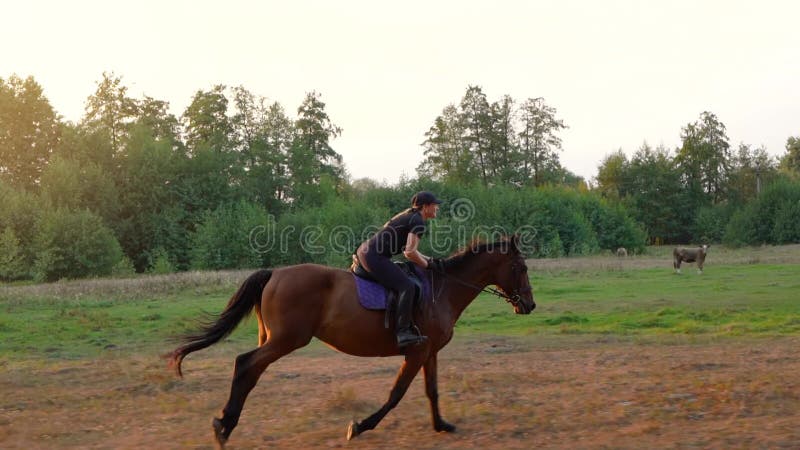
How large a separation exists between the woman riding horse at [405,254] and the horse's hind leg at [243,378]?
4.36ft

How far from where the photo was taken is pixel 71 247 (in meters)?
46.6

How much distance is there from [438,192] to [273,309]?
178ft

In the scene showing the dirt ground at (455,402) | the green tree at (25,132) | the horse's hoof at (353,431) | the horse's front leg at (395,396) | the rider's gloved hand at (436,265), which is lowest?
the dirt ground at (455,402)

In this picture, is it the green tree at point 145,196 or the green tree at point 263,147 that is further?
the green tree at point 263,147

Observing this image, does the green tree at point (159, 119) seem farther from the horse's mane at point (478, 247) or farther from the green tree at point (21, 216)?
the horse's mane at point (478, 247)

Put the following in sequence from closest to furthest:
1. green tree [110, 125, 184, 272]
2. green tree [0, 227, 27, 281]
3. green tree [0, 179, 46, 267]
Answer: green tree [0, 227, 27, 281] < green tree [0, 179, 46, 267] < green tree [110, 125, 184, 272]

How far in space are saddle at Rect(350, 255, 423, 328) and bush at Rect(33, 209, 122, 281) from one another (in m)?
41.3

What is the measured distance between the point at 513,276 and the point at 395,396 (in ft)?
8.30

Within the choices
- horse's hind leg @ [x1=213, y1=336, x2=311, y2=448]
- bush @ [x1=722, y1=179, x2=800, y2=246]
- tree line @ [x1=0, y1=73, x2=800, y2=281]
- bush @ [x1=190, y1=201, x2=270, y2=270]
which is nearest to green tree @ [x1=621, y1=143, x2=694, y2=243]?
tree line @ [x1=0, y1=73, x2=800, y2=281]

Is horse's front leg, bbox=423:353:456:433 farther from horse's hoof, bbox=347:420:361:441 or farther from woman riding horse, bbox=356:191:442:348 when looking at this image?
horse's hoof, bbox=347:420:361:441

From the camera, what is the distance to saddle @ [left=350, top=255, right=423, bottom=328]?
28.9ft

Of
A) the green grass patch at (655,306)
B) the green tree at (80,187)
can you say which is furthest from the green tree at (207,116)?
the green grass patch at (655,306)

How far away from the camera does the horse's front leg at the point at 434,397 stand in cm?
878

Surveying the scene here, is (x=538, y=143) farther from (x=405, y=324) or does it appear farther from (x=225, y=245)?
(x=405, y=324)
